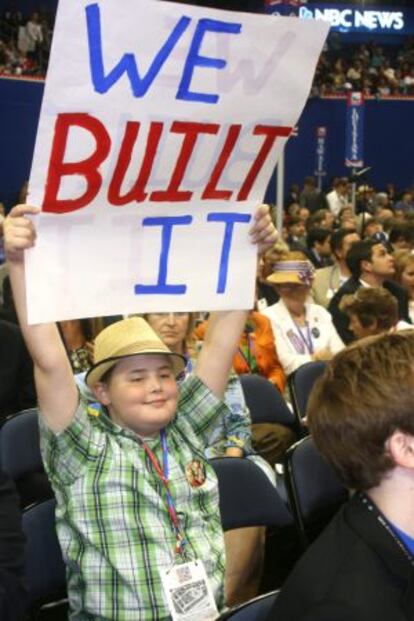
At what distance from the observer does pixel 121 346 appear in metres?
2.16

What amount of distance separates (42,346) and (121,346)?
0.31 meters

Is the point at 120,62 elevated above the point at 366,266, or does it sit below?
above

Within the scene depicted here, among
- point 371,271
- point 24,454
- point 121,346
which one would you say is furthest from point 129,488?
point 371,271

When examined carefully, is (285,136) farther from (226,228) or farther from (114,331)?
(114,331)

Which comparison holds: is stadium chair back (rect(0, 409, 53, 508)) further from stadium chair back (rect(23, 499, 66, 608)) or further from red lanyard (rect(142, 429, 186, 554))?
red lanyard (rect(142, 429, 186, 554))

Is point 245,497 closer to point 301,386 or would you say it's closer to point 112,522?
point 112,522

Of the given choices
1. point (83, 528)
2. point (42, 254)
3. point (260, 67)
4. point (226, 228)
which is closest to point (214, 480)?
point (83, 528)

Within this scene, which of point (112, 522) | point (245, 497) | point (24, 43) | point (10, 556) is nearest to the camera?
point (10, 556)

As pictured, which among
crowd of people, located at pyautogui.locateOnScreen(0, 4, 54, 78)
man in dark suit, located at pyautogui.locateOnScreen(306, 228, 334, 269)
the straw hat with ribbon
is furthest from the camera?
crowd of people, located at pyautogui.locateOnScreen(0, 4, 54, 78)

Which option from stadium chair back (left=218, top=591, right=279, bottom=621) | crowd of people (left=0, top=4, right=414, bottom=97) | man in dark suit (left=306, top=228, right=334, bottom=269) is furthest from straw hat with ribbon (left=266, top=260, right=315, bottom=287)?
crowd of people (left=0, top=4, right=414, bottom=97)

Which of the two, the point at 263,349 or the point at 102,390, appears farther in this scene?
the point at 263,349

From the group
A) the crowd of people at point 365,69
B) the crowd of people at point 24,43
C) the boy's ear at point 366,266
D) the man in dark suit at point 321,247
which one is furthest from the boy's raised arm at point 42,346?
the crowd of people at point 365,69

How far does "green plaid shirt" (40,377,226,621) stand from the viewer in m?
2.02

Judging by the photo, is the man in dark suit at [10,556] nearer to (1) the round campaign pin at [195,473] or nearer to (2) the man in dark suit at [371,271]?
(1) the round campaign pin at [195,473]
